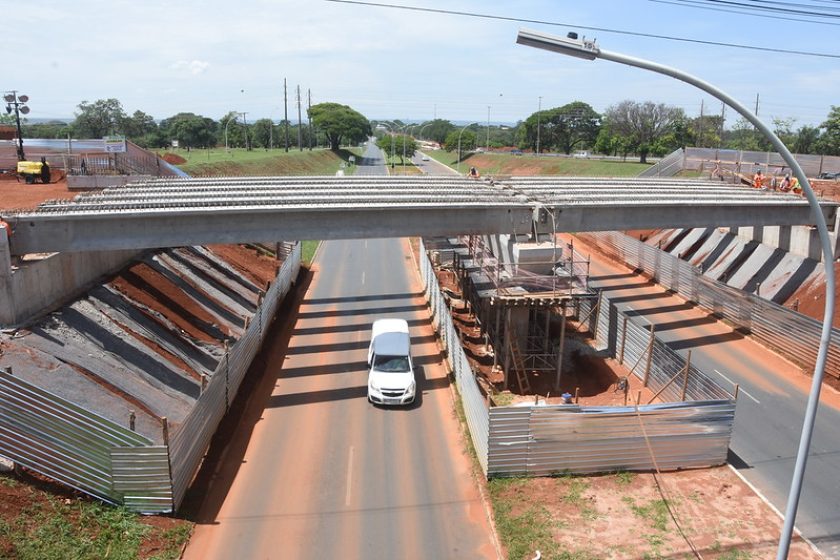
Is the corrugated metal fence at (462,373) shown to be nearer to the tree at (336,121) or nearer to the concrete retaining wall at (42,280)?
the concrete retaining wall at (42,280)

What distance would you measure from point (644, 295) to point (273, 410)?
21886 mm

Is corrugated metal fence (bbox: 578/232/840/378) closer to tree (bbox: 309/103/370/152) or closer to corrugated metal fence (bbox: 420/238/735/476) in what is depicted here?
corrugated metal fence (bbox: 420/238/735/476)

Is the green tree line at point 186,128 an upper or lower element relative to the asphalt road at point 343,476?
upper

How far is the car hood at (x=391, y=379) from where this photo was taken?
19.3 metres

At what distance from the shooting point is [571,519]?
1338 centimetres

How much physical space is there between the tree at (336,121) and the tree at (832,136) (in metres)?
84.8

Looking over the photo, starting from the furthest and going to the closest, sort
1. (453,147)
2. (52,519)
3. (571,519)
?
(453,147), (571,519), (52,519)

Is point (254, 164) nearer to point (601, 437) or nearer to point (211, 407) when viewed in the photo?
point (211, 407)

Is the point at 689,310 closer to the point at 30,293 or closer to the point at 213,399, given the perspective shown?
the point at 213,399

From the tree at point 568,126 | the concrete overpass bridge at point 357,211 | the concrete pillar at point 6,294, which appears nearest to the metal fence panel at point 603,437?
the concrete overpass bridge at point 357,211

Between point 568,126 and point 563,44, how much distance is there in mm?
114582

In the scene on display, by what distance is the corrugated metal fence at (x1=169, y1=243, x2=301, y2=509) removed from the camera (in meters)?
13.6

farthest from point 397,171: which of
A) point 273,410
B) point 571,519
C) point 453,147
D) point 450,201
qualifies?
point 571,519

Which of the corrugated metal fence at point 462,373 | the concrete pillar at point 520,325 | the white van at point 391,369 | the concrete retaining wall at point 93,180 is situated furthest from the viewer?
the concrete retaining wall at point 93,180
